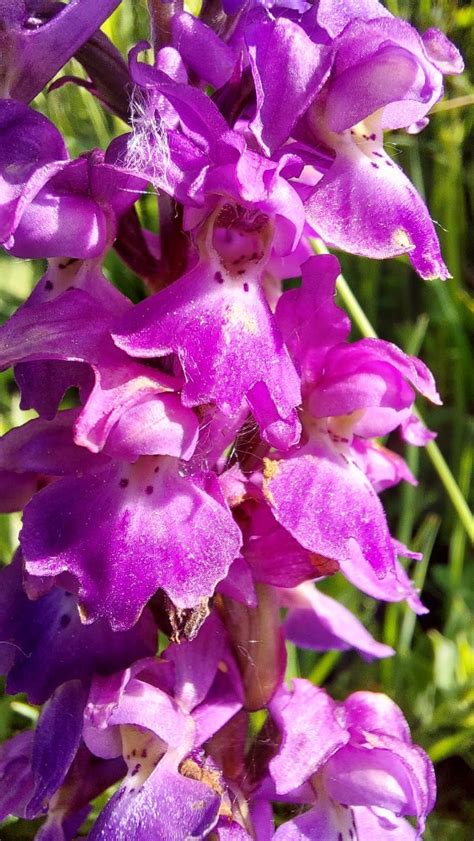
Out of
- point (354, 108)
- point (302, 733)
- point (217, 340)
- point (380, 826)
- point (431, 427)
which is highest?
point (354, 108)

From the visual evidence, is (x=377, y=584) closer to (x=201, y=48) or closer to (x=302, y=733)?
(x=302, y=733)

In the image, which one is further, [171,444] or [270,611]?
[270,611]

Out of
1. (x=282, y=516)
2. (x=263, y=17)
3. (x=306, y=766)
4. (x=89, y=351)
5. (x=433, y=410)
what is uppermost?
(x=263, y=17)

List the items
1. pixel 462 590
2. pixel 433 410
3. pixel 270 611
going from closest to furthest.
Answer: pixel 270 611 < pixel 462 590 < pixel 433 410

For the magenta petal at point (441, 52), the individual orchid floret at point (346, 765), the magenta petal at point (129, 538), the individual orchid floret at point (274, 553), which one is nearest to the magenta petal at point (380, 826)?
the individual orchid floret at point (346, 765)

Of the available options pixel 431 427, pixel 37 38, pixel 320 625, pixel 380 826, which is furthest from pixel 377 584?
pixel 431 427

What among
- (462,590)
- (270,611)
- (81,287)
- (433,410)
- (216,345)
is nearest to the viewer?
(216,345)

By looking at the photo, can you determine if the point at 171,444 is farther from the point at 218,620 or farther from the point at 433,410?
the point at 433,410

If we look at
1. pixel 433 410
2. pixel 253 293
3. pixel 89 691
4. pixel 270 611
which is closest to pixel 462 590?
pixel 433 410
